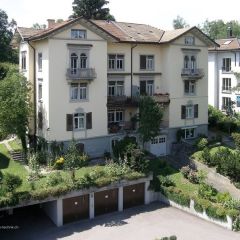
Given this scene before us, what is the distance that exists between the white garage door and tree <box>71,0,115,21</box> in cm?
2837

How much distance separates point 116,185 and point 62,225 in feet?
19.1

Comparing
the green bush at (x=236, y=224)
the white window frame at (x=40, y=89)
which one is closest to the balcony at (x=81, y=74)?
the white window frame at (x=40, y=89)

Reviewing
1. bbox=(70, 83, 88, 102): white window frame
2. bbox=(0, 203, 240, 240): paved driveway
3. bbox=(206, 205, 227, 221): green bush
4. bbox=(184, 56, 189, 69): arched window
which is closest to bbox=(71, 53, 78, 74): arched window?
bbox=(70, 83, 88, 102): white window frame

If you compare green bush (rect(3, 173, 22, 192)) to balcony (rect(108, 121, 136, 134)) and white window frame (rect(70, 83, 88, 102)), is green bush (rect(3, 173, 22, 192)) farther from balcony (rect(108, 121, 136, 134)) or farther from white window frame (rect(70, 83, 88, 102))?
balcony (rect(108, 121, 136, 134))

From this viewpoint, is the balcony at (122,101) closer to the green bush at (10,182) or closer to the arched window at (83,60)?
the arched window at (83,60)

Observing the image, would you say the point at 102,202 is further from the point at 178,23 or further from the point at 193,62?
the point at 178,23

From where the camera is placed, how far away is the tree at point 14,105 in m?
40.9

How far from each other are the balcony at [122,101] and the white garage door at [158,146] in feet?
16.5

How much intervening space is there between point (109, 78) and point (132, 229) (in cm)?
1734

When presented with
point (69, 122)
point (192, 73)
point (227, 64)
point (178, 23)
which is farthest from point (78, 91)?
point (178, 23)

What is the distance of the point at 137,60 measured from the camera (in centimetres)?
4716

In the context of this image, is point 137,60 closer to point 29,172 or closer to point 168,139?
point 168,139

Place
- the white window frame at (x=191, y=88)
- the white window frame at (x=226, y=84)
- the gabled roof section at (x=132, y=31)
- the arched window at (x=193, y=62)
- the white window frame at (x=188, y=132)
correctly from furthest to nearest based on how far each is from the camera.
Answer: the white window frame at (x=226, y=84)
the white window frame at (x=188, y=132)
the white window frame at (x=191, y=88)
the arched window at (x=193, y=62)
the gabled roof section at (x=132, y=31)

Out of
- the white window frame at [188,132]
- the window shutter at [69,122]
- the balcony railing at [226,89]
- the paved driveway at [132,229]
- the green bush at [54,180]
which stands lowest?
the paved driveway at [132,229]
